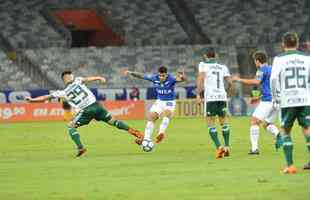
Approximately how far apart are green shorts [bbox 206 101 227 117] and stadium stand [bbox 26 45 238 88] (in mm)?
34619

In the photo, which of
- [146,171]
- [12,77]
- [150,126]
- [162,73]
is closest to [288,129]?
[146,171]

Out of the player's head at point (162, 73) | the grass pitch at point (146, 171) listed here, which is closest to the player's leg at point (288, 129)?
the grass pitch at point (146, 171)

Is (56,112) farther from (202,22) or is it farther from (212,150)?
(212,150)

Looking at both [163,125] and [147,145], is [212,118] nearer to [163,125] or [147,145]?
[147,145]

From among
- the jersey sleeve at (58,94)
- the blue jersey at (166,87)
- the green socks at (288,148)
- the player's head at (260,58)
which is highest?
the player's head at (260,58)

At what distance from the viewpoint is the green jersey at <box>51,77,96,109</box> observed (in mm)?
25734

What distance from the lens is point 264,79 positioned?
959 inches

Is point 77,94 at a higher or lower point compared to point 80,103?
higher

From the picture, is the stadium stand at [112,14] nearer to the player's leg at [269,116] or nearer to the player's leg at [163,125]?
the player's leg at [163,125]

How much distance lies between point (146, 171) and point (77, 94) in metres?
6.02

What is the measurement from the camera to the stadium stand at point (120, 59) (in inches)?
2350

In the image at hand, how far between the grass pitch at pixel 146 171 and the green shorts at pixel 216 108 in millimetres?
980

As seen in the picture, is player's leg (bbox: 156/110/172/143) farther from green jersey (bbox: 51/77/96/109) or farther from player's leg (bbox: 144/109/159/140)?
green jersey (bbox: 51/77/96/109)

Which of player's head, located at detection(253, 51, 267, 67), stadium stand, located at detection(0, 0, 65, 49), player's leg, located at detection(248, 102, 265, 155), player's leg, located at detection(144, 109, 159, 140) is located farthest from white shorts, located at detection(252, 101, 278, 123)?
stadium stand, located at detection(0, 0, 65, 49)
